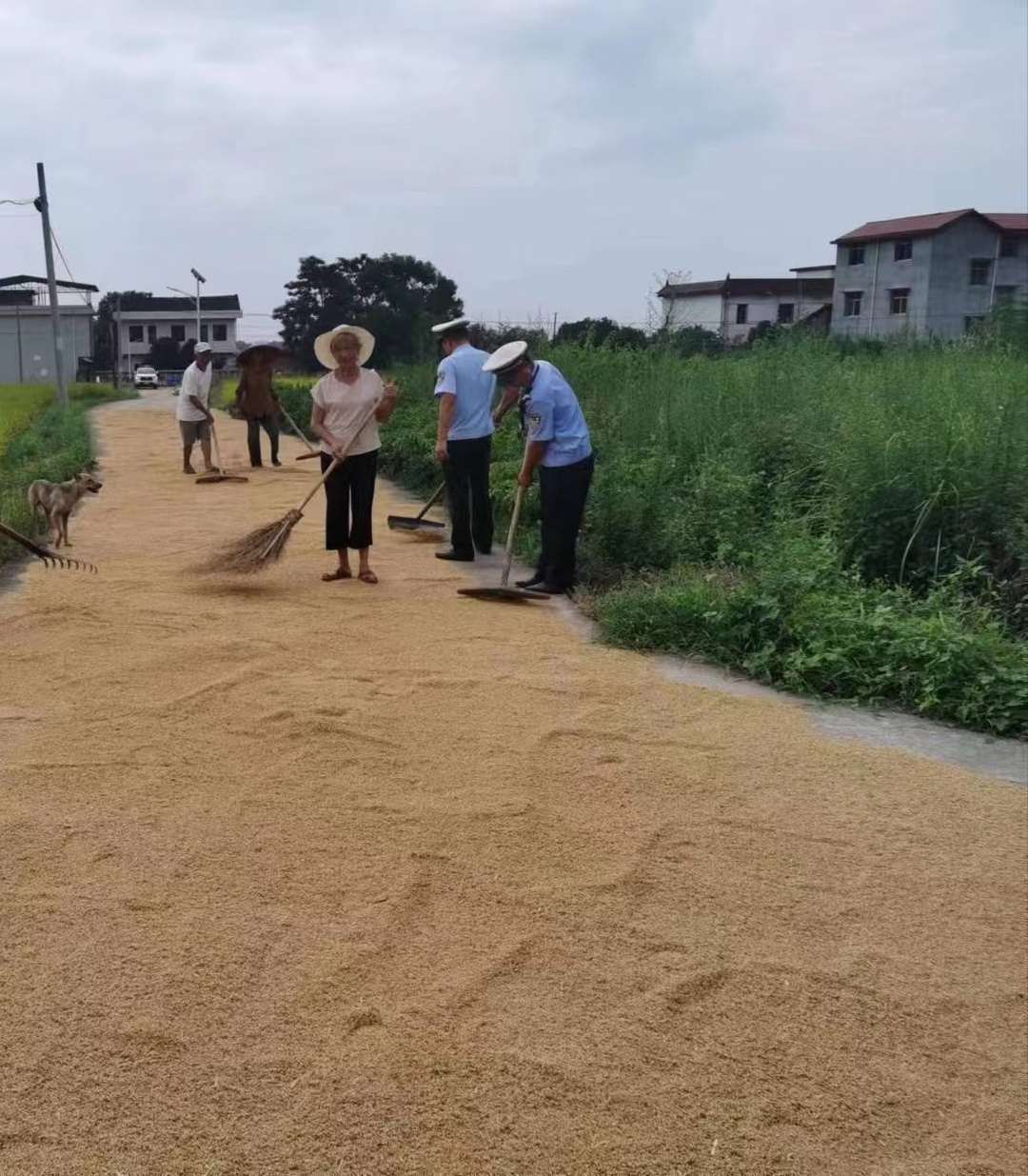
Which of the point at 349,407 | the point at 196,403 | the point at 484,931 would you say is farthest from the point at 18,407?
the point at 484,931

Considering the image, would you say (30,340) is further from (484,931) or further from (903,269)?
(484,931)

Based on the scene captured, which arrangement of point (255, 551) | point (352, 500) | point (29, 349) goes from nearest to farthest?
point (255, 551), point (352, 500), point (29, 349)

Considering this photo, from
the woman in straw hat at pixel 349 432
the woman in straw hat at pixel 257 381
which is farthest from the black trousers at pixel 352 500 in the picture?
the woman in straw hat at pixel 257 381

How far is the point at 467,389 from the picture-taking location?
8047 mm

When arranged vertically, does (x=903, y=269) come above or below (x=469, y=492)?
above

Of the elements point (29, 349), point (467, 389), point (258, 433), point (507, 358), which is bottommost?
point (258, 433)

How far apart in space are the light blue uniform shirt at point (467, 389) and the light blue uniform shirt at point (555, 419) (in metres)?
1.02

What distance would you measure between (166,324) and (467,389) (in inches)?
2522

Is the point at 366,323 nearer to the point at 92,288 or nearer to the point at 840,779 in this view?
the point at 92,288

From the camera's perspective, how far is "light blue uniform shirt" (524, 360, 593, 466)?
22.9ft

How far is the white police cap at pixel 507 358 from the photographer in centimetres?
685

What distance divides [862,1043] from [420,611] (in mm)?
4248

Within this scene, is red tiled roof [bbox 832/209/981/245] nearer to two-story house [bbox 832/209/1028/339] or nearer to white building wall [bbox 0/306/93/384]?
two-story house [bbox 832/209/1028/339]

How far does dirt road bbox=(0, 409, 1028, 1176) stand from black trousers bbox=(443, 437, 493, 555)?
121 inches
